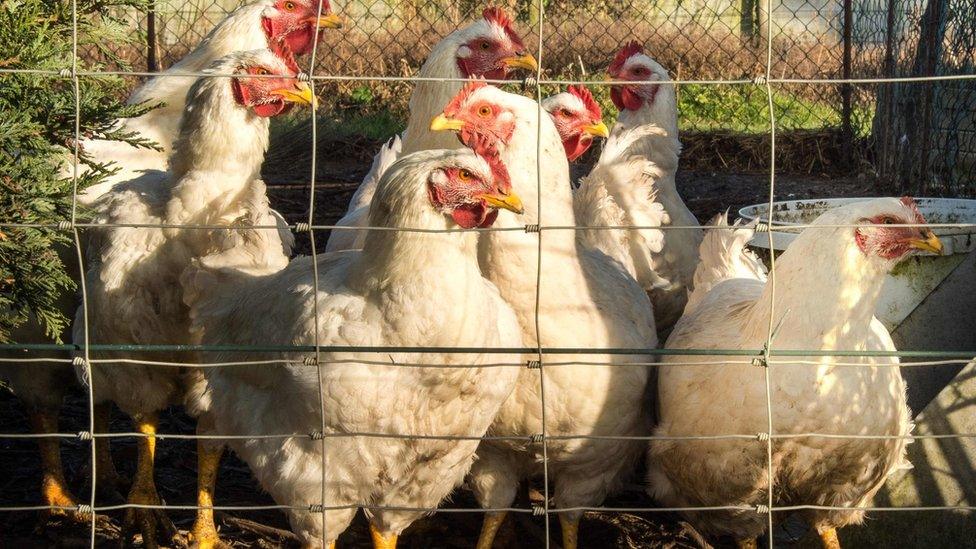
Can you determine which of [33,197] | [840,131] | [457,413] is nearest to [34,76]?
[33,197]

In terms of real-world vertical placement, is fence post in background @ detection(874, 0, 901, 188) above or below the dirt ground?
above

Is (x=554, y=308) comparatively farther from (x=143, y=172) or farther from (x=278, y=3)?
(x=278, y=3)

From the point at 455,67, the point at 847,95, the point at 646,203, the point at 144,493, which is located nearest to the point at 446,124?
the point at 455,67

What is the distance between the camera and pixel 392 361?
2.98 metres

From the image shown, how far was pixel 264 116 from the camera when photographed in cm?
372

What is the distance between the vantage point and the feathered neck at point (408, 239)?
2.98 metres

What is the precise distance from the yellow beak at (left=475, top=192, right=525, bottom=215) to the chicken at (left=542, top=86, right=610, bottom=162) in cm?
136

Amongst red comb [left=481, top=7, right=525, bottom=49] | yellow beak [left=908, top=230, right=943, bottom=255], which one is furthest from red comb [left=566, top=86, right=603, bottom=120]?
yellow beak [left=908, top=230, right=943, bottom=255]

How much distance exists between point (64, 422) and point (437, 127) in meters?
2.56

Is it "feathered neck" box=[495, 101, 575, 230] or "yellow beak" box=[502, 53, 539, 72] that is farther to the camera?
"yellow beak" box=[502, 53, 539, 72]

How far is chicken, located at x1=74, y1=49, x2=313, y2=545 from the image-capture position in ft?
11.9

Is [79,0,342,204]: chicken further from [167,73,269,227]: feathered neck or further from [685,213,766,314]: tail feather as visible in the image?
[685,213,766,314]: tail feather

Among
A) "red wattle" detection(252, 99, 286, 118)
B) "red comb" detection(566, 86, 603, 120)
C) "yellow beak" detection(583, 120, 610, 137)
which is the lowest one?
"yellow beak" detection(583, 120, 610, 137)

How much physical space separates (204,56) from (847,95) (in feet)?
16.9
